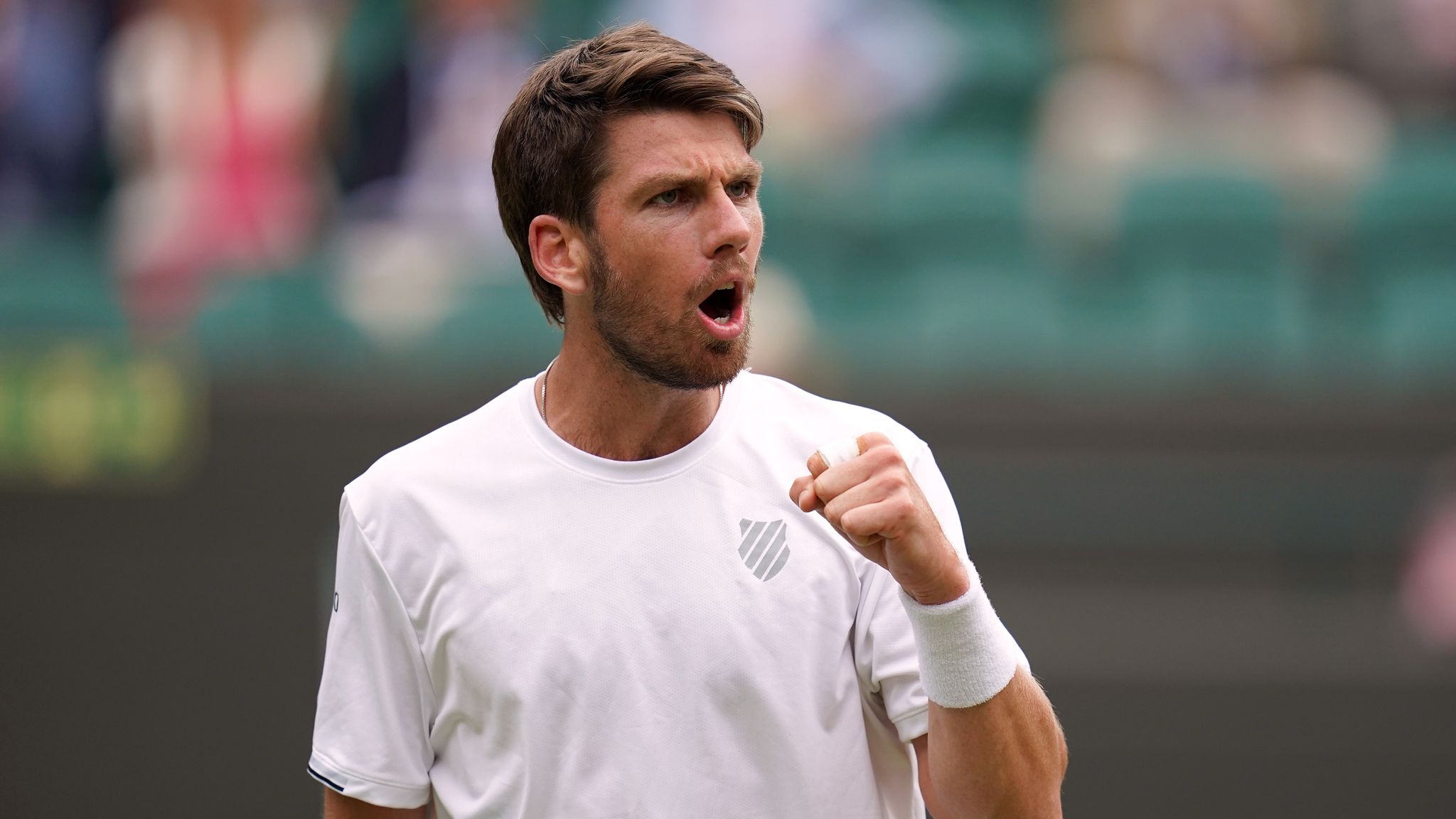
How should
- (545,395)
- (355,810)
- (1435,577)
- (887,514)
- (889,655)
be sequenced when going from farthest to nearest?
(1435,577) < (545,395) < (355,810) < (889,655) < (887,514)

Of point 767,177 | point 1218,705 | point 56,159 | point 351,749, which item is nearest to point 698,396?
point 351,749

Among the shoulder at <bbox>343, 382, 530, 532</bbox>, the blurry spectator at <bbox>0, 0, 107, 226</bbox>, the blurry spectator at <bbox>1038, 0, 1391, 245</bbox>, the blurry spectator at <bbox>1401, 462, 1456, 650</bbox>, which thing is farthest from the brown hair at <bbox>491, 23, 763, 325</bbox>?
the blurry spectator at <bbox>0, 0, 107, 226</bbox>

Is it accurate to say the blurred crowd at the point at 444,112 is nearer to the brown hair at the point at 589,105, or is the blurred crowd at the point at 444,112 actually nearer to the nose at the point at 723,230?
the brown hair at the point at 589,105

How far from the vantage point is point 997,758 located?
215cm

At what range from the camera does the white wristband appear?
2.13m

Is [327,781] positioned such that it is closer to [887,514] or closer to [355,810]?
[355,810]

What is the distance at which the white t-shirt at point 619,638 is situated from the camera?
7.53 feet

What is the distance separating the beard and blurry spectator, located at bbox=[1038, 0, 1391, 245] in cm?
509

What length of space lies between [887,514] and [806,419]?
1.50 feet

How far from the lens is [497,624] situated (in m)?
2.35

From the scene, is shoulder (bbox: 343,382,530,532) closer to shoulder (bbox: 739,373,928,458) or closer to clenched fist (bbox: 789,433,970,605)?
shoulder (bbox: 739,373,928,458)

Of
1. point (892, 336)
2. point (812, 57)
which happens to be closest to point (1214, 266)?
point (892, 336)

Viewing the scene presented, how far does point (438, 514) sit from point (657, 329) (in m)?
0.42

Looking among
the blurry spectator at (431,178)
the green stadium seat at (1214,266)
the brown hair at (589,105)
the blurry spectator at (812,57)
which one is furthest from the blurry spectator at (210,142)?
the brown hair at (589,105)
